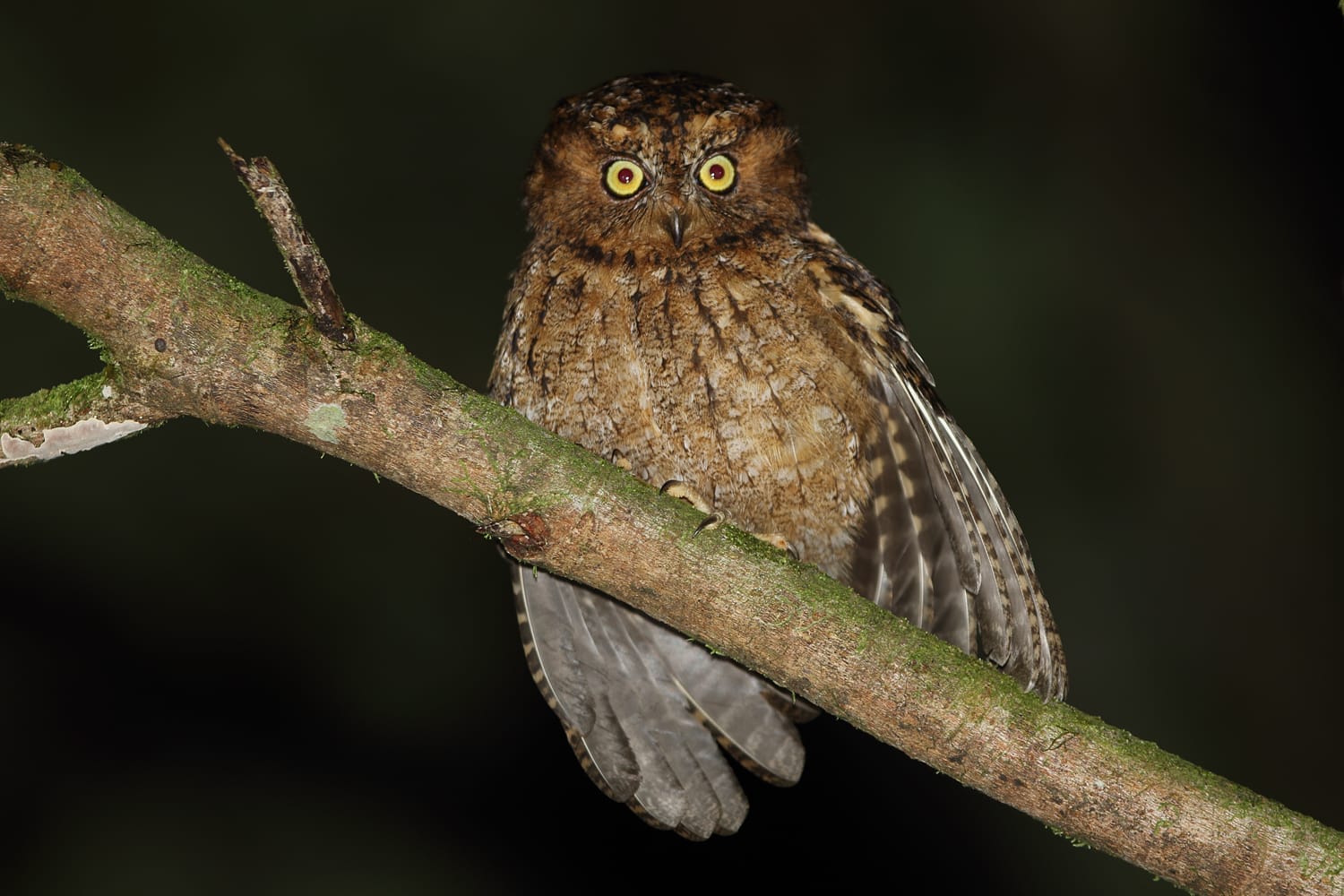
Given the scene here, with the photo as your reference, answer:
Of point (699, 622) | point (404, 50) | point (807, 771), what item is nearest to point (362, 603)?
point (807, 771)

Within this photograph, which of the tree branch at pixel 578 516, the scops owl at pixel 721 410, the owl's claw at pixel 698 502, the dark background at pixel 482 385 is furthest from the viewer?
the dark background at pixel 482 385

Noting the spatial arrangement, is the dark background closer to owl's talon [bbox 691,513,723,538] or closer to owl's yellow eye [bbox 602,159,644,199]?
owl's yellow eye [bbox 602,159,644,199]

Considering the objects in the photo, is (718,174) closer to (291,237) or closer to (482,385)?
(291,237)

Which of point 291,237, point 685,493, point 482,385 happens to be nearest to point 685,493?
point 685,493

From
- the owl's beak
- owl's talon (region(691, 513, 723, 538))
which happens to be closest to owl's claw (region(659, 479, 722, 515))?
owl's talon (region(691, 513, 723, 538))

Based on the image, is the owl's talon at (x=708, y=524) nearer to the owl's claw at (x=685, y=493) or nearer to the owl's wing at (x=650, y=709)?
the owl's claw at (x=685, y=493)

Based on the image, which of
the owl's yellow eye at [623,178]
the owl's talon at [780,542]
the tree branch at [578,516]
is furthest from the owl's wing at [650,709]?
the owl's yellow eye at [623,178]

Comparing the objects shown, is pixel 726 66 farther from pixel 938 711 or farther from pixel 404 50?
pixel 938 711
